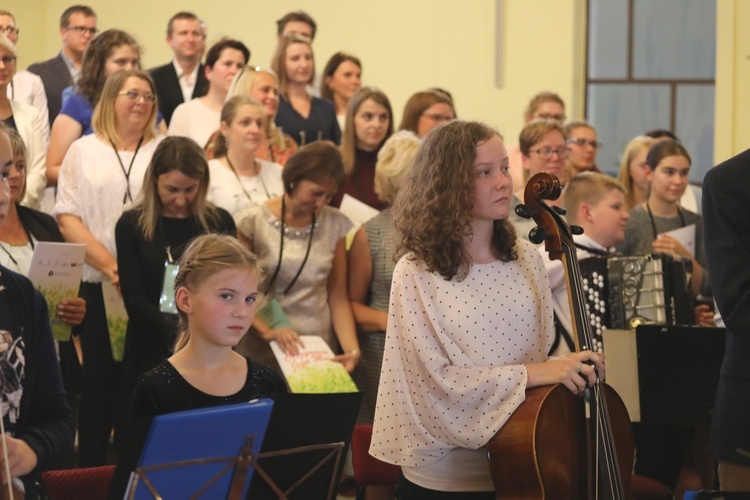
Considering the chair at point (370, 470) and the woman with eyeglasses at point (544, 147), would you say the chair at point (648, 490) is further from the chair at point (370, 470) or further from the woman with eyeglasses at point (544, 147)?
the woman with eyeglasses at point (544, 147)

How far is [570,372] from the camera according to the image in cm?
264

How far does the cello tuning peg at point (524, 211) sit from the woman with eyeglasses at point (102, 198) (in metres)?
2.16


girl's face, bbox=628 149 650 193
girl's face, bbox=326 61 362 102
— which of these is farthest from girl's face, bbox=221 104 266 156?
girl's face, bbox=628 149 650 193

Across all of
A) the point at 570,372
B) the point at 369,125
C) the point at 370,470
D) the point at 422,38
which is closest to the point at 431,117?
the point at 369,125

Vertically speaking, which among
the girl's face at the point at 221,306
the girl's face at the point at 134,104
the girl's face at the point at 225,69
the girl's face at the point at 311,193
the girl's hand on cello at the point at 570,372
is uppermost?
the girl's face at the point at 225,69

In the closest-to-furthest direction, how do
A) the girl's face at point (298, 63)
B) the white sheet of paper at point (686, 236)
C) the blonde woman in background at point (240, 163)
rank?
the blonde woman in background at point (240, 163)
the white sheet of paper at point (686, 236)
the girl's face at point (298, 63)

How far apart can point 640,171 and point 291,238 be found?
2.48 meters

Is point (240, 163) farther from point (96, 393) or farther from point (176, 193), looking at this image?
point (96, 393)

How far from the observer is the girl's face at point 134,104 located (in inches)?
186

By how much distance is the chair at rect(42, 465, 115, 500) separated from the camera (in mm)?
2646

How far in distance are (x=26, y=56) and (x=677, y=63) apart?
5434 mm

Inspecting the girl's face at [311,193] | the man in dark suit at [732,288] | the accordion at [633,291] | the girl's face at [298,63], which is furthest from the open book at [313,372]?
the girl's face at [298,63]

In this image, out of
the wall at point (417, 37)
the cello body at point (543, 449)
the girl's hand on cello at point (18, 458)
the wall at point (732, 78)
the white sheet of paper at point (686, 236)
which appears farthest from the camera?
the wall at point (417, 37)

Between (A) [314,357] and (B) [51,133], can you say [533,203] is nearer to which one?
(A) [314,357]
